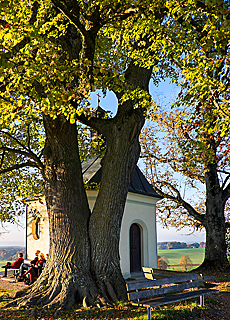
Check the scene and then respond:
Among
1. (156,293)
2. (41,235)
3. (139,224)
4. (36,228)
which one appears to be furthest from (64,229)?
(36,228)

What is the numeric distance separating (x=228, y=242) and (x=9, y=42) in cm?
1554

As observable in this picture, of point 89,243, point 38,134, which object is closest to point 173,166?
point 38,134

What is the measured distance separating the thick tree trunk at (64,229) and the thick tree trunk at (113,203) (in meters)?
0.33

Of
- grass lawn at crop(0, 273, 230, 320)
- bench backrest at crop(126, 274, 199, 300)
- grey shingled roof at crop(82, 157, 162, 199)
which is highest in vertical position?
grey shingled roof at crop(82, 157, 162, 199)

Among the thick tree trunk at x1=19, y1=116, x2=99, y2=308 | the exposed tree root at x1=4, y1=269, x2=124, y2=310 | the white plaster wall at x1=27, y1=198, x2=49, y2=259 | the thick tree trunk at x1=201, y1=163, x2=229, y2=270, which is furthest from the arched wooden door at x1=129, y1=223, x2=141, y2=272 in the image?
the exposed tree root at x1=4, y1=269, x2=124, y2=310

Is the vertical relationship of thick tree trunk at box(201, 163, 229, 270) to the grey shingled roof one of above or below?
below

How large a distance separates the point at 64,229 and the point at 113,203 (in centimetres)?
155

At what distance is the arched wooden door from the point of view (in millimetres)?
15954

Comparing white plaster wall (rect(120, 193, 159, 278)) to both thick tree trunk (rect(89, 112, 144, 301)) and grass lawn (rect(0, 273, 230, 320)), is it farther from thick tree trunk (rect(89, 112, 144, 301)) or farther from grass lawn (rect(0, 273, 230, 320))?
grass lawn (rect(0, 273, 230, 320))

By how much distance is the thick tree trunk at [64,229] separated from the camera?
7.64m

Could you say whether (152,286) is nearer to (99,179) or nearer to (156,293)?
(156,293)

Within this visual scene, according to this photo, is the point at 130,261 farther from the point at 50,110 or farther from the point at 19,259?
the point at 50,110

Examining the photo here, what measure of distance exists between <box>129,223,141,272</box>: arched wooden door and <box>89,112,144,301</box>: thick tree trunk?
7.95 meters

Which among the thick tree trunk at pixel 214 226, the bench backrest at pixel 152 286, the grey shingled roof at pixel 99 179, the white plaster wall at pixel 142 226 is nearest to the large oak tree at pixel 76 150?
the bench backrest at pixel 152 286
